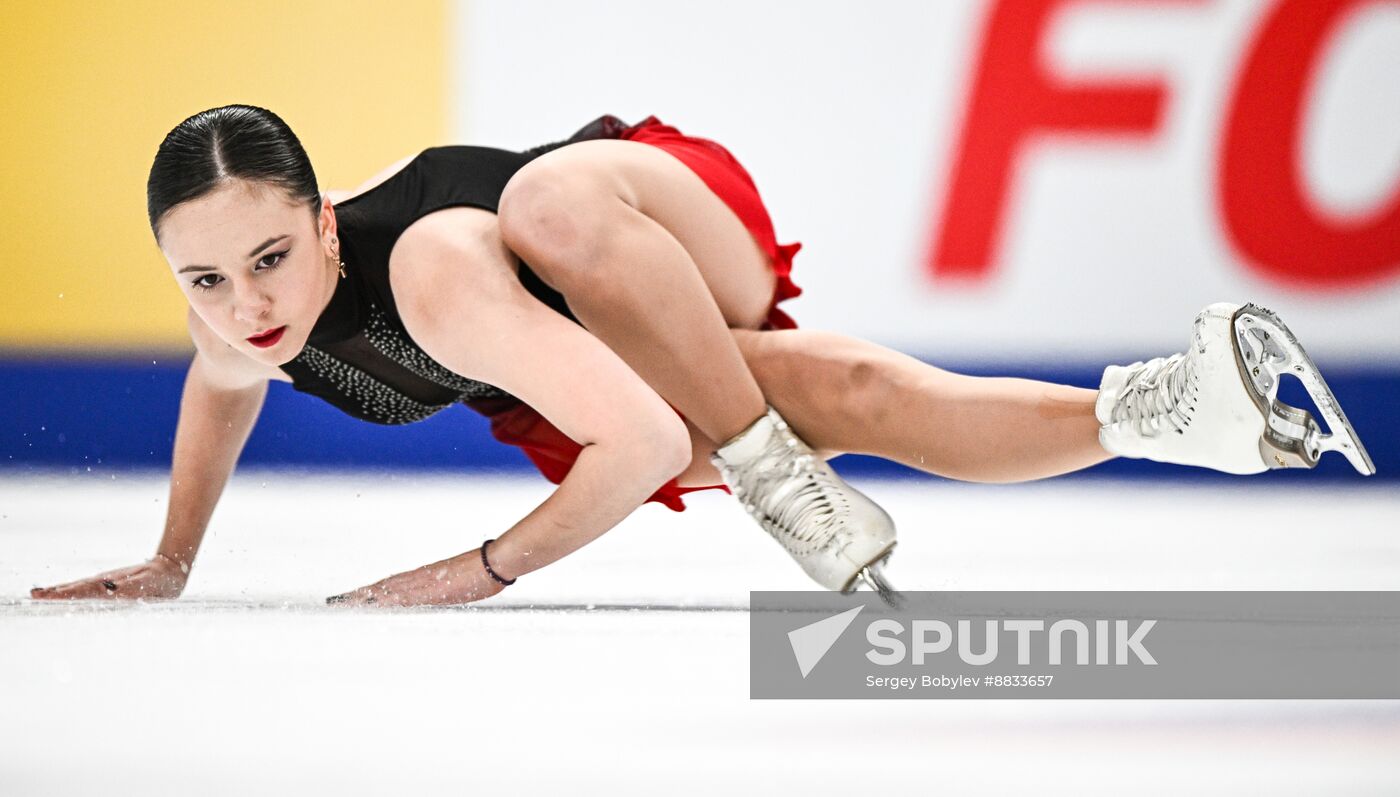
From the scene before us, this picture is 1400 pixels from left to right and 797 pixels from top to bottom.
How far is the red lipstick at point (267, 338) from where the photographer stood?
66.8 inches

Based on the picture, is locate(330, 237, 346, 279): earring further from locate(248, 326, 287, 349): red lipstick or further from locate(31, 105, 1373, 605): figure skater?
locate(248, 326, 287, 349): red lipstick

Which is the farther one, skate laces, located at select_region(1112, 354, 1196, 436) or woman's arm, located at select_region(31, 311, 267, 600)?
woman's arm, located at select_region(31, 311, 267, 600)

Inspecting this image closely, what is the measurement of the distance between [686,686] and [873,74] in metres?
3.19

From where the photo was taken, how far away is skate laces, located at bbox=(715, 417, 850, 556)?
177 centimetres

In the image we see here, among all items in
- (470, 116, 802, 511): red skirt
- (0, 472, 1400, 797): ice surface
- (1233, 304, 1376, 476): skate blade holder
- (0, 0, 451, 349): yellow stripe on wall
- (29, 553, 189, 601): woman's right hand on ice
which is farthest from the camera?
(0, 0, 451, 349): yellow stripe on wall

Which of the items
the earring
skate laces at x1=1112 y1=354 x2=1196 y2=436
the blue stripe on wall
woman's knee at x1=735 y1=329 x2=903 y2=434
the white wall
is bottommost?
the blue stripe on wall

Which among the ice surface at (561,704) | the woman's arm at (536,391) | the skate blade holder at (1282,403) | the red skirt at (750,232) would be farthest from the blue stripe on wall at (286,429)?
the woman's arm at (536,391)

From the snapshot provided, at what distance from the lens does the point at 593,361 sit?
1.65 metres

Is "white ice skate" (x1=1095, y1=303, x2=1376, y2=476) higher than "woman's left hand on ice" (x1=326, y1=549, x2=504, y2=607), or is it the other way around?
"white ice skate" (x1=1095, y1=303, x2=1376, y2=476)

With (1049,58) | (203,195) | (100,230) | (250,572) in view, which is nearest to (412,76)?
(100,230)

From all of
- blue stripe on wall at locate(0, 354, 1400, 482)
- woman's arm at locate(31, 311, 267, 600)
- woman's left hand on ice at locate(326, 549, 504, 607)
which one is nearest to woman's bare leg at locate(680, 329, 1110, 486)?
woman's left hand on ice at locate(326, 549, 504, 607)

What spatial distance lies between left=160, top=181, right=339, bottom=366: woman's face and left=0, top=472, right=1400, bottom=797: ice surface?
0.33 m

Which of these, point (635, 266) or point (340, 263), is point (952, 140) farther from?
point (340, 263)

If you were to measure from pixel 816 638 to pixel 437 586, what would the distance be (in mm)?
498
